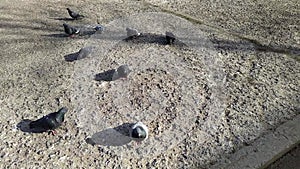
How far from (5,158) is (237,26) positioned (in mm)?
3668

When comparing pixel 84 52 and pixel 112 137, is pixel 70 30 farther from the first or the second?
pixel 112 137

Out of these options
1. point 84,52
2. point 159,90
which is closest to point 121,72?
point 159,90

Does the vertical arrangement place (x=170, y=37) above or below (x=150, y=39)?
above

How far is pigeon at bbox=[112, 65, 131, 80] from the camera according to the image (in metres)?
4.16

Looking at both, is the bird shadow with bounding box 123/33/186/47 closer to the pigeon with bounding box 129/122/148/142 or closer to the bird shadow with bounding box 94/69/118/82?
the bird shadow with bounding box 94/69/118/82

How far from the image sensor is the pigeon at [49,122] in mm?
3418

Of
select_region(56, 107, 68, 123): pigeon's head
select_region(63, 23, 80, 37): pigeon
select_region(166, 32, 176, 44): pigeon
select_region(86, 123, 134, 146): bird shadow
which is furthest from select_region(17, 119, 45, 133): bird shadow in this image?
select_region(166, 32, 176, 44): pigeon

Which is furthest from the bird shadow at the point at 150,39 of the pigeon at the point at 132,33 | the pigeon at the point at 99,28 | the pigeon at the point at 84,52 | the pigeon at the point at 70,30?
→ the pigeon at the point at 70,30

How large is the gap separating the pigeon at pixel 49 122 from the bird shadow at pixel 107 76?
85cm

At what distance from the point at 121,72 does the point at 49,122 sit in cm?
111

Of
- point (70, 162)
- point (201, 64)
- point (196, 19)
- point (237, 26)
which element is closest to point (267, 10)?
point (237, 26)

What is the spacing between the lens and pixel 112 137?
3.42 meters

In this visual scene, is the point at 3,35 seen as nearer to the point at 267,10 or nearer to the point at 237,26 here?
the point at 237,26

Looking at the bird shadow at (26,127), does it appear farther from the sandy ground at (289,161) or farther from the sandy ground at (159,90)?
the sandy ground at (289,161)
